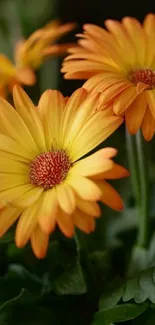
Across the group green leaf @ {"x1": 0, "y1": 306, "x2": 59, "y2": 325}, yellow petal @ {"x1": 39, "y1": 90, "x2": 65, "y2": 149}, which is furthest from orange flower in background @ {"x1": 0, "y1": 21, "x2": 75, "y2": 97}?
→ green leaf @ {"x1": 0, "y1": 306, "x2": 59, "y2": 325}

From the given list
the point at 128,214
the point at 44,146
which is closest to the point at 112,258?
the point at 128,214

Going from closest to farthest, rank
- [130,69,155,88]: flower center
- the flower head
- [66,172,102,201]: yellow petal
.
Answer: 1. [66,172,102,201]: yellow petal
2. [130,69,155,88]: flower center
3. the flower head

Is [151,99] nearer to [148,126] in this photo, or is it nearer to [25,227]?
[148,126]

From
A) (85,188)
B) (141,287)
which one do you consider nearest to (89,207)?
(85,188)

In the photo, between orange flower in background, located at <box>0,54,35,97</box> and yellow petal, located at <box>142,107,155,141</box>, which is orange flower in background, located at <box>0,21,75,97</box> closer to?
orange flower in background, located at <box>0,54,35,97</box>

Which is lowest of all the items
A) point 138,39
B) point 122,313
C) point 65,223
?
point 122,313
